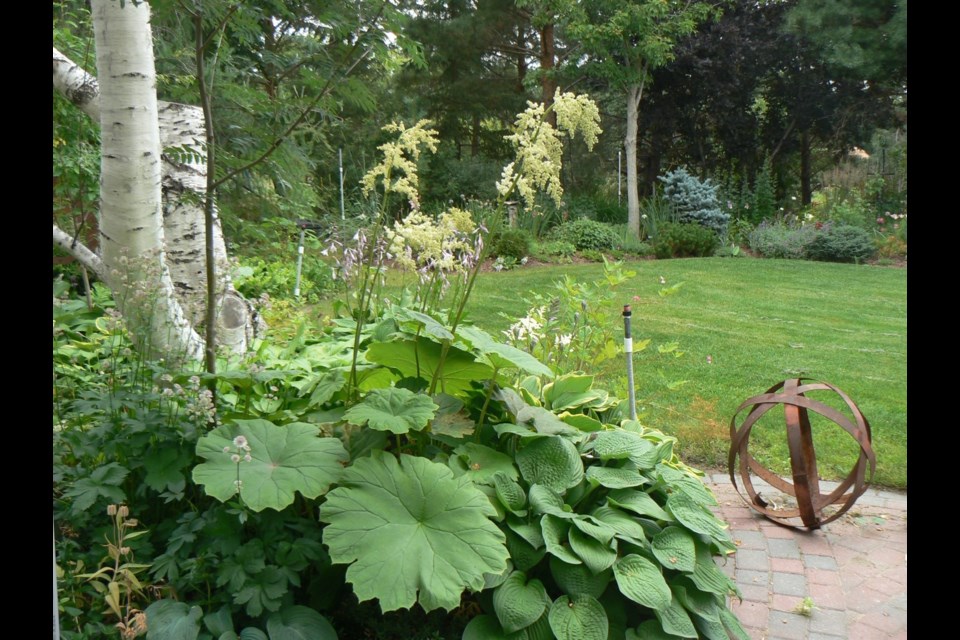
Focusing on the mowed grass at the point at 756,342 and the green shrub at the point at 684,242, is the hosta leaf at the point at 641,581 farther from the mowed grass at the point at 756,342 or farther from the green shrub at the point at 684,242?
the green shrub at the point at 684,242

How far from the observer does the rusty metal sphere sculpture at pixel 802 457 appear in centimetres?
259

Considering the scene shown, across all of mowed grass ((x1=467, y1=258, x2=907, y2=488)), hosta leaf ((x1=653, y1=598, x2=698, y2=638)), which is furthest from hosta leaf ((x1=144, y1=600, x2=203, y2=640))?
mowed grass ((x1=467, y1=258, x2=907, y2=488))

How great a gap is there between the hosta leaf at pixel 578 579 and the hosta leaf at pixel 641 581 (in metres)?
0.05

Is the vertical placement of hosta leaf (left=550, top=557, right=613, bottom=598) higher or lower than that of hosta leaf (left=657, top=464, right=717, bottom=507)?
lower

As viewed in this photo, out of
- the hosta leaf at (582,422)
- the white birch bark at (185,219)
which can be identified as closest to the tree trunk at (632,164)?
the white birch bark at (185,219)

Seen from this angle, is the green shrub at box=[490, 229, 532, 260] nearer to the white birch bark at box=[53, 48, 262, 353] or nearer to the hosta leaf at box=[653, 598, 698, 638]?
the white birch bark at box=[53, 48, 262, 353]

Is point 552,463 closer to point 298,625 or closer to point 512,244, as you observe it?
point 298,625

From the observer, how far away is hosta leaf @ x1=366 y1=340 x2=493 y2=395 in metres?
2.11

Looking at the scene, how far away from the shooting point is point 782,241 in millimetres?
9555

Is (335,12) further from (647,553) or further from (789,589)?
(789,589)

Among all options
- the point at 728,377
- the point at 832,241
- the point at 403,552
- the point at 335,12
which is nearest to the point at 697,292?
the point at 728,377

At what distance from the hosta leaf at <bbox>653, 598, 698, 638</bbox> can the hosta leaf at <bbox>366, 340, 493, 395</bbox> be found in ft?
2.69

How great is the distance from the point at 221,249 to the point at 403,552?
7.27 ft

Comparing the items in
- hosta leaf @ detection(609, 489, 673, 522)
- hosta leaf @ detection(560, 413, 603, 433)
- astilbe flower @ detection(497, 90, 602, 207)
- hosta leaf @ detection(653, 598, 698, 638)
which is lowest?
hosta leaf @ detection(653, 598, 698, 638)
